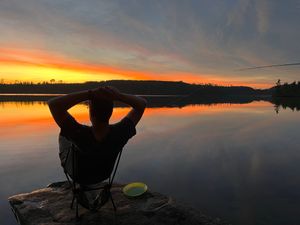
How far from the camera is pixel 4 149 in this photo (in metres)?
14.9

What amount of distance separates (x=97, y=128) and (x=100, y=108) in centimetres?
43

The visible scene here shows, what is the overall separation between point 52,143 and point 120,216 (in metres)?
12.6

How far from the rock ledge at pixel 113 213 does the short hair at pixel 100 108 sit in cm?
182

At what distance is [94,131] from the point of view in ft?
14.6

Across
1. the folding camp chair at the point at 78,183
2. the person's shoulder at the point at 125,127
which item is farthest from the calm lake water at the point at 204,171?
the person's shoulder at the point at 125,127

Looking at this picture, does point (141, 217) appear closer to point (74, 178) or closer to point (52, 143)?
point (74, 178)

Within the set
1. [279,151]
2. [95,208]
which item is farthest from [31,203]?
[279,151]

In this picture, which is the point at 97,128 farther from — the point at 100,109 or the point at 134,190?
the point at 134,190

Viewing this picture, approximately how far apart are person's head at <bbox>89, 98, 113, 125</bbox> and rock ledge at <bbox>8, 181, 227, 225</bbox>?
69.9 inches

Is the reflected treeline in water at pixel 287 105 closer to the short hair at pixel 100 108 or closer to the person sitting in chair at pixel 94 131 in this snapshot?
the person sitting in chair at pixel 94 131

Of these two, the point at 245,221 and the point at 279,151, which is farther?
the point at 279,151

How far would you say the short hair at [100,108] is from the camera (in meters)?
4.02

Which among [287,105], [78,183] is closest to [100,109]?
[78,183]

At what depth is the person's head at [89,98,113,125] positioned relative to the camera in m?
4.03
